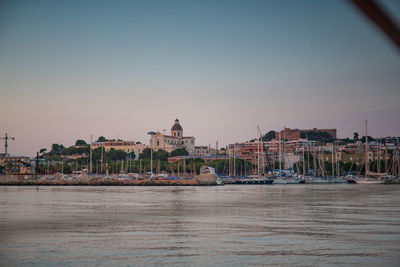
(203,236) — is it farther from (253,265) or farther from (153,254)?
(253,265)

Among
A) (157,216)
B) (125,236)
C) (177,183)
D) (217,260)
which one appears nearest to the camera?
(217,260)

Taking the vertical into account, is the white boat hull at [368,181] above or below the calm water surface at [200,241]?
below

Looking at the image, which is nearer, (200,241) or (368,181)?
(200,241)

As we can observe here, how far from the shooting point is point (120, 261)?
14961 mm

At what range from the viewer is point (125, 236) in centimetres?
2108

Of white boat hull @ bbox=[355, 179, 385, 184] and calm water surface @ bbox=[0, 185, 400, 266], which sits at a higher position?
calm water surface @ bbox=[0, 185, 400, 266]

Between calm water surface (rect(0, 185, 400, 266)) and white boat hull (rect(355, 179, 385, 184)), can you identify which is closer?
calm water surface (rect(0, 185, 400, 266))

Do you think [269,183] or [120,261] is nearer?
[120,261]

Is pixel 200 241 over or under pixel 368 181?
over

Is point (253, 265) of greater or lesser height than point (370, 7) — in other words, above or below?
below

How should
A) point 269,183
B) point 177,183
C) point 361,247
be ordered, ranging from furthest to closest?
point 269,183, point 177,183, point 361,247

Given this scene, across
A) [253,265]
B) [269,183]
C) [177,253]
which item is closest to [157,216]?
[177,253]

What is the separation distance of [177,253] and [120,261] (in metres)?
2.23

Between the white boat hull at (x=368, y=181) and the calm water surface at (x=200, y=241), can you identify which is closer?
the calm water surface at (x=200, y=241)
